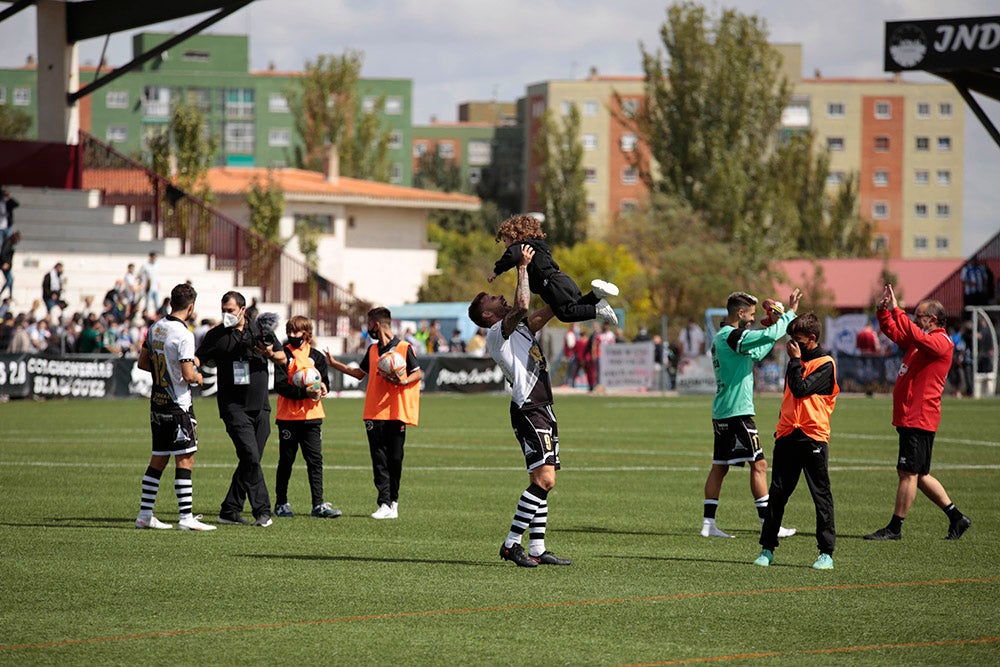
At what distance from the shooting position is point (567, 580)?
10250mm

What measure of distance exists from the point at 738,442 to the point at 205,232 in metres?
33.1

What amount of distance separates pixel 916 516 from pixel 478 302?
19.6 ft

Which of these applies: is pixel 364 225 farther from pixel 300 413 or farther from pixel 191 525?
pixel 191 525

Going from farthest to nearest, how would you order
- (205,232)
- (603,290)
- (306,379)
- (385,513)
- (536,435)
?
(205,232), (306,379), (385,513), (536,435), (603,290)

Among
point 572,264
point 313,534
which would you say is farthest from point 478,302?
point 572,264

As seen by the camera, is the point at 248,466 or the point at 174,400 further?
the point at 248,466

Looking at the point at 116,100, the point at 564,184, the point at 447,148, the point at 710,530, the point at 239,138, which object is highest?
the point at 116,100

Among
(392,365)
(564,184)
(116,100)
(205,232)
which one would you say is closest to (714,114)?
(564,184)

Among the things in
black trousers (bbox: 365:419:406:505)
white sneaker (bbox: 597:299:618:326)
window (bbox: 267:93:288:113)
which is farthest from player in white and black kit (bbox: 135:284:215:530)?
window (bbox: 267:93:288:113)

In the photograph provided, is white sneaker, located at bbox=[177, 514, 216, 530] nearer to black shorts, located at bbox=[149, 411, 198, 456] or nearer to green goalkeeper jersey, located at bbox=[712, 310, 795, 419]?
black shorts, located at bbox=[149, 411, 198, 456]

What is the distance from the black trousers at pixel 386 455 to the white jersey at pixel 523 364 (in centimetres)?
359

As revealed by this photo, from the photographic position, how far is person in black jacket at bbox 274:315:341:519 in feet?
46.7

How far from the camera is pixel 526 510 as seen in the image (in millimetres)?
10781

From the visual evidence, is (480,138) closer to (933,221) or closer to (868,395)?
(933,221)
